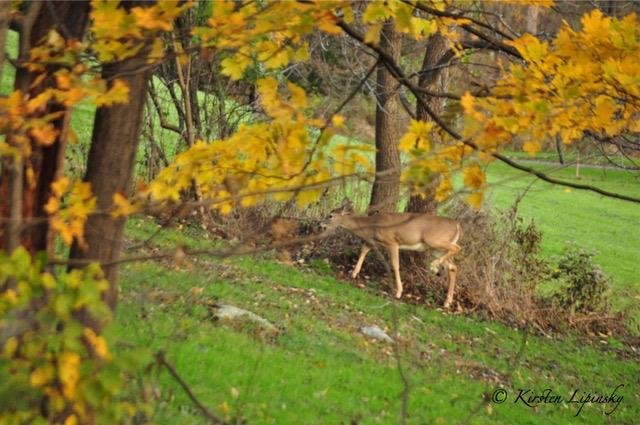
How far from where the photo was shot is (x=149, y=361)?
9.69ft

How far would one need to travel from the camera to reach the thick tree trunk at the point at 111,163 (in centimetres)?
400

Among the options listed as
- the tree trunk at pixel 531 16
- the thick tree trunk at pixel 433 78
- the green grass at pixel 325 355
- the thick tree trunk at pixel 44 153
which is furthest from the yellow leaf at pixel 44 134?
the thick tree trunk at pixel 433 78

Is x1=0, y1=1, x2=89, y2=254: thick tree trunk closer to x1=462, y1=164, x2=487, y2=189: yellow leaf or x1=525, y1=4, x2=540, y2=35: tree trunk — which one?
x1=462, y1=164, x2=487, y2=189: yellow leaf

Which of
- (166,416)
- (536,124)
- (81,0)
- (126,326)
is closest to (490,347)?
(126,326)

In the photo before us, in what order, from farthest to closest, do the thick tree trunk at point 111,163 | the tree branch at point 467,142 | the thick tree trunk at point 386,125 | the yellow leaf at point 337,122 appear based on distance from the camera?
the thick tree trunk at point 386,125, the thick tree trunk at point 111,163, the tree branch at point 467,142, the yellow leaf at point 337,122

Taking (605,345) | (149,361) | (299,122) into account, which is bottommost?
(605,345)

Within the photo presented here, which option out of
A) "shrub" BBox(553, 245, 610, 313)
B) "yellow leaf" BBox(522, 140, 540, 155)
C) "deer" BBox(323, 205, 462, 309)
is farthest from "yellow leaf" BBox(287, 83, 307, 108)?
"shrub" BBox(553, 245, 610, 313)

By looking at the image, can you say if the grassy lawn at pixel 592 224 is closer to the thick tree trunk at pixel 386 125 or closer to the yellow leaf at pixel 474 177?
the thick tree trunk at pixel 386 125

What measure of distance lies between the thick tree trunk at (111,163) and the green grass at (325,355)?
0.35 meters

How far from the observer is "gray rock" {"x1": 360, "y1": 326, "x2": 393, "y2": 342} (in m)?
9.82

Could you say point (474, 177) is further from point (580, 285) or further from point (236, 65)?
point (580, 285)

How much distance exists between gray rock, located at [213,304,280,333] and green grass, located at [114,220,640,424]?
0.16 metres

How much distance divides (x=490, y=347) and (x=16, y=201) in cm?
845

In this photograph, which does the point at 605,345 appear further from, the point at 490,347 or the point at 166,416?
the point at 166,416
